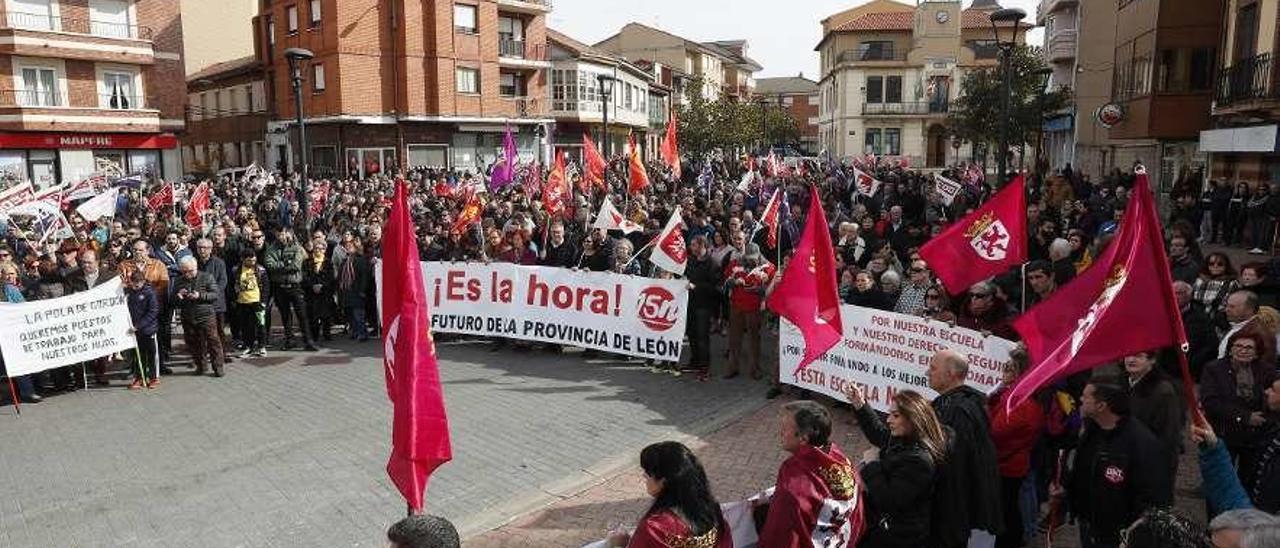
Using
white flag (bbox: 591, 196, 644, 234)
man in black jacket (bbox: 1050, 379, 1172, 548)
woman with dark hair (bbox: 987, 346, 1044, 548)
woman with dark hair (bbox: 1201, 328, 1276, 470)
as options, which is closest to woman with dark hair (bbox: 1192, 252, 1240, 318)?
woman with dark hair (bbox: 1201, 328, 1276, 470)

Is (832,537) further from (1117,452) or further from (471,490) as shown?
(471,490)

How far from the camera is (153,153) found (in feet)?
135

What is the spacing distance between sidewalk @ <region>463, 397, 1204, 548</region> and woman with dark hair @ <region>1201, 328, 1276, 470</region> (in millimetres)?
674

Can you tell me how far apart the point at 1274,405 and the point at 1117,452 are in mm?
1254

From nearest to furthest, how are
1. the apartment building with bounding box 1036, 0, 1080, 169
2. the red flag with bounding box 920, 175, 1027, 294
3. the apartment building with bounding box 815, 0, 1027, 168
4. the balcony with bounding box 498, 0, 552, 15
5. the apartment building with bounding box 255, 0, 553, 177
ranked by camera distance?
the red flag with bounding box 920, 175, 1027, 294
the apartment building with bounding box 255, 0, 553, 177
the apartment building with bounding box 1036, 0, 1080, 169
the balcony with bounding box 498, 0, 552, 15
the apartment building with bounding box 815, 0, 1027, 168

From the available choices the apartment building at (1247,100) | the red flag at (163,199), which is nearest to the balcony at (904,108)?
the apartment building at (1247,100)

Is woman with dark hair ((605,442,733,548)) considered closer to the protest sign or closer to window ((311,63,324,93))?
the protest sign

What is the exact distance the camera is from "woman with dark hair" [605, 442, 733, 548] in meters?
3.67

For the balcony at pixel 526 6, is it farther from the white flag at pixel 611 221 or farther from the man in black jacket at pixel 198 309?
the man in black jacket at pixel 198 309

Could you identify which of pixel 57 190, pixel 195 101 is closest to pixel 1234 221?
pixel 57 190

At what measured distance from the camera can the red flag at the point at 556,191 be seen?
1758 centimetres

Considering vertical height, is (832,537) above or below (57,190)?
below

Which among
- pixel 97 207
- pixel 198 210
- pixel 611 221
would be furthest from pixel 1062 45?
pixel 97 207

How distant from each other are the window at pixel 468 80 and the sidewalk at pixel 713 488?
37.9 m
